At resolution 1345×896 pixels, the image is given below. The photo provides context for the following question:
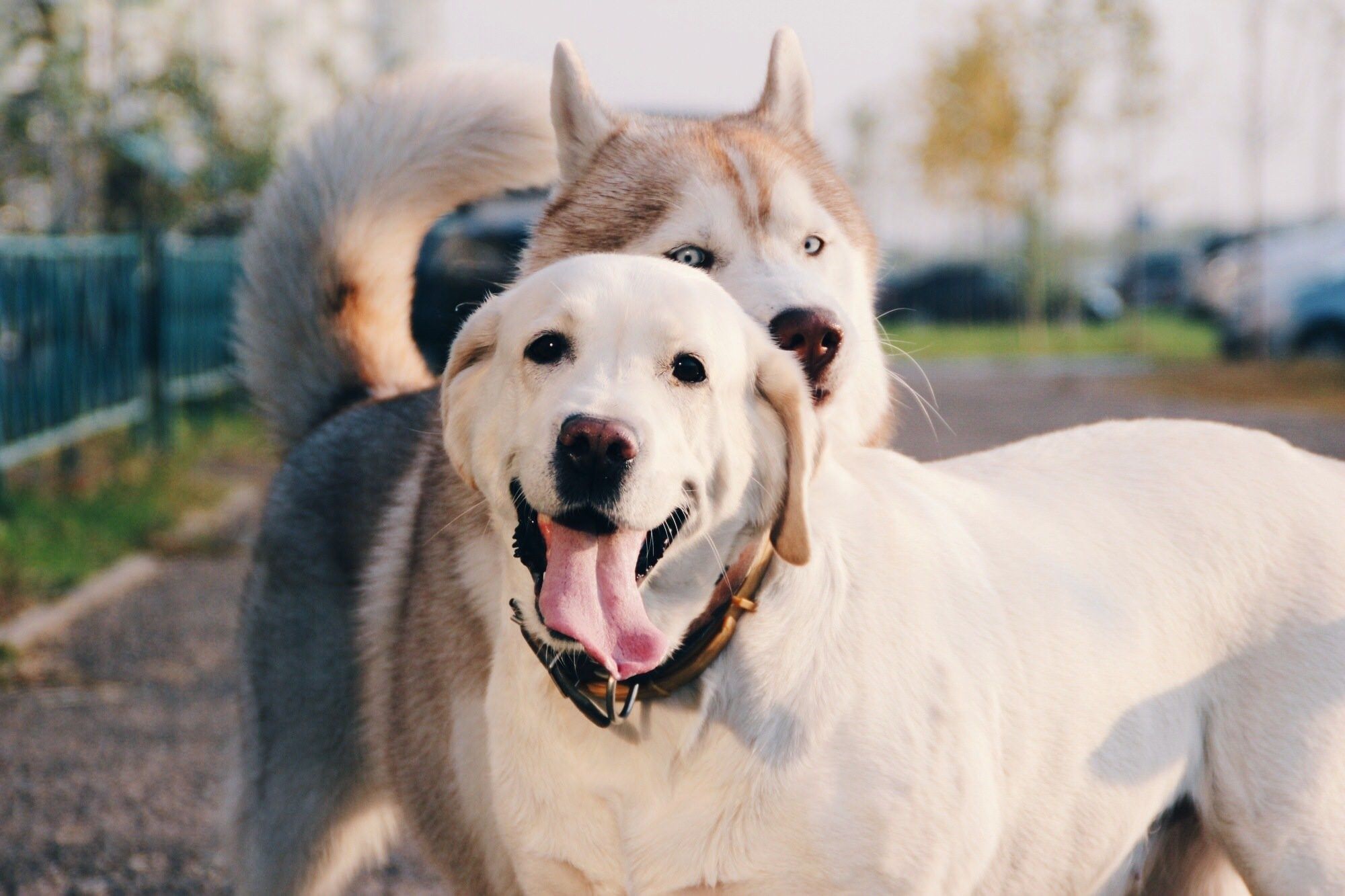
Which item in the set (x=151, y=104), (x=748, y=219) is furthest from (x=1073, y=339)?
(x=748, y=219)

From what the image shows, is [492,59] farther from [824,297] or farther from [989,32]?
[989,32]

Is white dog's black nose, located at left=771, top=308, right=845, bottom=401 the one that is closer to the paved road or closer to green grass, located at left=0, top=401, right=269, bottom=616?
the paved road

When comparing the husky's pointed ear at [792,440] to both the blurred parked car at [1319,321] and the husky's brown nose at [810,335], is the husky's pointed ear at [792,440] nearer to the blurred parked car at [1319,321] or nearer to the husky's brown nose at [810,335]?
the husky's brown nose at [810,335]

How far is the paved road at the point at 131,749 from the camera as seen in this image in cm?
390

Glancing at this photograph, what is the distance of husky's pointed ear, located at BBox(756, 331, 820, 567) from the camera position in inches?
88.0

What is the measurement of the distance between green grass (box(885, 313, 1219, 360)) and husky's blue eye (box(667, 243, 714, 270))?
17.7 metres

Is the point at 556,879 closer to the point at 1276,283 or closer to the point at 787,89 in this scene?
the point at 787,89

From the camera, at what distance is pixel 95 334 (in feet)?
32.3

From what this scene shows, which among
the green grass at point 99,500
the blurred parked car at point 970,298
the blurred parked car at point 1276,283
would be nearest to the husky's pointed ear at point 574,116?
the green grass at point 99,500

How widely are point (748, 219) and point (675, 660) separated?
1.03 metres

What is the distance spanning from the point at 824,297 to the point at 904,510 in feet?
1.45

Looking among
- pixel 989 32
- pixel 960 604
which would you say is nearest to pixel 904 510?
pixel 960 604

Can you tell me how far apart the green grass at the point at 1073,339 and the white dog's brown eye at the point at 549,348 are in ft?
60.4

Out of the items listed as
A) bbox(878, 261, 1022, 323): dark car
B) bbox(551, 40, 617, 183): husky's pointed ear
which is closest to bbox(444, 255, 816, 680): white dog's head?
bbox(551, 40, 617, 183): husky's pointed ear
